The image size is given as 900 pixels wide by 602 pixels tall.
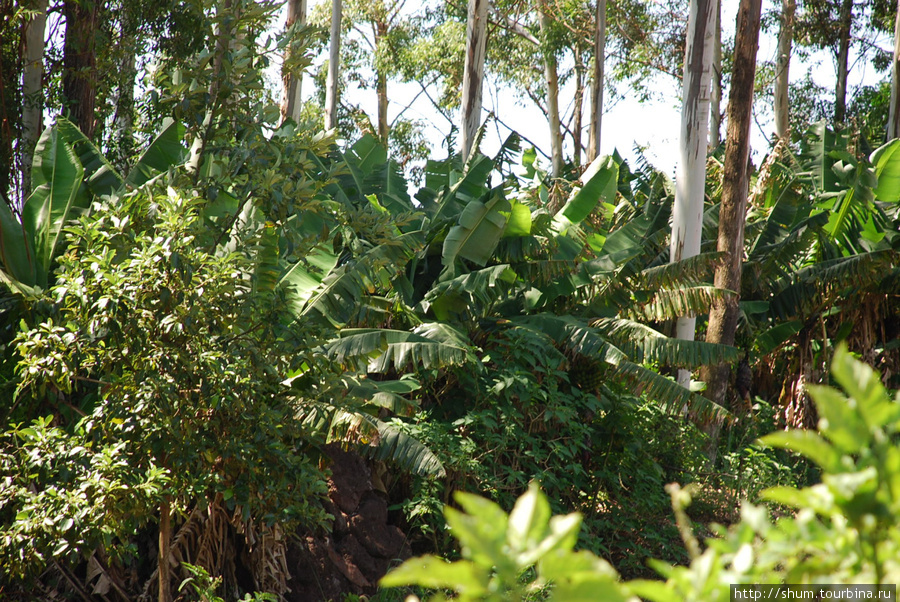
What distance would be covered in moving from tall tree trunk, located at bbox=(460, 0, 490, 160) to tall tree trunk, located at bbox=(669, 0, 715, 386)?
4.51 metres

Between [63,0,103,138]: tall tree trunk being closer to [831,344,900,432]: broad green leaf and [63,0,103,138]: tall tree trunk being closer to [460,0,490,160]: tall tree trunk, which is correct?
A: [460,0,490,160]: tall tree trunk

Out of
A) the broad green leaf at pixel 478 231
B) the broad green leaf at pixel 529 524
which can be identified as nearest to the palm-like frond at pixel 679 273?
the broad green leaf at pixel 478 231

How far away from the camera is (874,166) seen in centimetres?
1103

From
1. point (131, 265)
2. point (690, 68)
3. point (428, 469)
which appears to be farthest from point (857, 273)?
point (131, 265)

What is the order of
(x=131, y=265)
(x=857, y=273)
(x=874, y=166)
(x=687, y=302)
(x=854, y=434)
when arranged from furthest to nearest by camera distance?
(x=874, y=166)
(x=857, y=273)
(x=687, y=302)
(x=131, y=265)
(x=854, y=434)

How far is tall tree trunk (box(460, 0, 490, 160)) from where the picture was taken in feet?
46.8

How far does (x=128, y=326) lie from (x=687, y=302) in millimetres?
6565

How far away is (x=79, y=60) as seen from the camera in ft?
29.0

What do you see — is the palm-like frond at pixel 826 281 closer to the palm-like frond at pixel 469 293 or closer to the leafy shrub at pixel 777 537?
the palm-like frond at pixel 469 293

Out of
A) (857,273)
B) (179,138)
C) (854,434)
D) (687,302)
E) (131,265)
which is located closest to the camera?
(854,434)

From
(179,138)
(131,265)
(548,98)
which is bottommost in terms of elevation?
(131,265)

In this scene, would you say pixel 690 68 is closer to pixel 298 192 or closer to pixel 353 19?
pixel 298 192

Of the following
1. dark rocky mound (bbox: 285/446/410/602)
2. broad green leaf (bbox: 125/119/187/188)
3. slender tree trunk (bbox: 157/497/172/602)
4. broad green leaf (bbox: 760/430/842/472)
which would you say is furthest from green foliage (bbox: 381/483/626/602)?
broad green leaf (bbox: 125/119/187/188)

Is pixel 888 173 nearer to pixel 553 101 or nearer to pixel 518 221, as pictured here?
pixel 518 221
